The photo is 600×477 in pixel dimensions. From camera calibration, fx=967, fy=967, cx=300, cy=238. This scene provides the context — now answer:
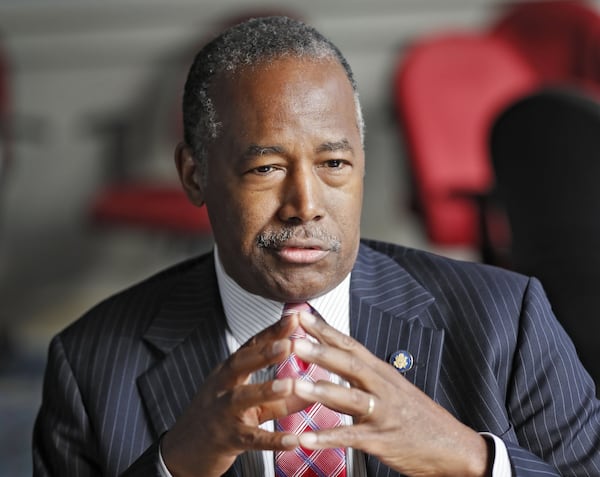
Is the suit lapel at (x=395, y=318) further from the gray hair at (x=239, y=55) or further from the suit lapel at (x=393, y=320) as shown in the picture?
the gray hair at (x=239, y=55)

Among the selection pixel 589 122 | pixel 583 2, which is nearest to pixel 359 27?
pixel 583 2

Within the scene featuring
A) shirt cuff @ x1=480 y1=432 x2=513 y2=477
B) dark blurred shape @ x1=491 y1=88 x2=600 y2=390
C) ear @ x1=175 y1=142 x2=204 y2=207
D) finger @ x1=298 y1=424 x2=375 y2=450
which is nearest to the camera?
finger @ x1=298 y1=424 x2=375 y2=450

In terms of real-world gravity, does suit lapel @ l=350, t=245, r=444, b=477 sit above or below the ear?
below

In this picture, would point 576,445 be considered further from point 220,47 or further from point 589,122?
point 589,122

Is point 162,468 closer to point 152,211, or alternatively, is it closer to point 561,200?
point 561,200

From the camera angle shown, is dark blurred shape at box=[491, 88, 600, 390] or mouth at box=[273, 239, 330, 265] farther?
dark blurred shape at box=[491, 88, 600, 390]

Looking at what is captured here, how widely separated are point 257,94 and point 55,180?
3759 mm

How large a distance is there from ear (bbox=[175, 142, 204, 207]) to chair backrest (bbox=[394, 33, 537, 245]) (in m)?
2.14

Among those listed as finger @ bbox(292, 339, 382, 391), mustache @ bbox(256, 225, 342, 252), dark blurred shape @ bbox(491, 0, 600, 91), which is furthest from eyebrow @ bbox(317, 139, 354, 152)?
dark blurred shape @ bbox(491, 0, 600, 91)

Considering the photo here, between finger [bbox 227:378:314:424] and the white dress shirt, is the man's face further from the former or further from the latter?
finger [bbox 227:378:314:424]

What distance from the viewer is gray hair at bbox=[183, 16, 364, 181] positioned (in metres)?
1.38

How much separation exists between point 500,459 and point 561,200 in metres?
1.22

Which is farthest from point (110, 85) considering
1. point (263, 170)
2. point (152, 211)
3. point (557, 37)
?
point (263, 170)

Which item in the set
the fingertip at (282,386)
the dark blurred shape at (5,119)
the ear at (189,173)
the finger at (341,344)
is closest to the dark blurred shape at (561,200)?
the ear at (189,173)
